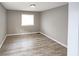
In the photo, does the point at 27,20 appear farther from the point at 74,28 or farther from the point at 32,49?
the point at 74,28

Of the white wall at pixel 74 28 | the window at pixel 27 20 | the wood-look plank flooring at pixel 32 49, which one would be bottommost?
the wood-look plank flooring at pixel 32 49

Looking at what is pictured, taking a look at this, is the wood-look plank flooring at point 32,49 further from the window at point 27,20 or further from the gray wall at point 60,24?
the window at point 27,20

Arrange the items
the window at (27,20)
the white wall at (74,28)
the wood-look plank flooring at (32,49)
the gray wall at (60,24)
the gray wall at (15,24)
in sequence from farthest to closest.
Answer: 1. the window at (27,20)
2. the gray wall at (15,24)
3. the gray wall at (60,24)
4. the wood-look plank flooring at (32,49)
5. the white wall at (74,28)

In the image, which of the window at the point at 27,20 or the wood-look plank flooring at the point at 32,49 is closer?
the wood-look plank flooring at the point at 32,49

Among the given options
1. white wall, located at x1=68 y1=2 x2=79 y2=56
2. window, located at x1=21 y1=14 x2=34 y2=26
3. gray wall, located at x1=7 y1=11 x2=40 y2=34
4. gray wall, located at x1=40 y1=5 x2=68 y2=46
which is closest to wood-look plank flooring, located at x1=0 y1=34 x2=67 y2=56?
gray wall, located at x1=40 y1=5 x2=68 y2=46

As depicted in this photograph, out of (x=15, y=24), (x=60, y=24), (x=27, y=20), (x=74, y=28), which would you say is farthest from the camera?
(x=27, y=20)

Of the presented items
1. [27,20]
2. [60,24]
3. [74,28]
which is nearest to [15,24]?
[27,20]

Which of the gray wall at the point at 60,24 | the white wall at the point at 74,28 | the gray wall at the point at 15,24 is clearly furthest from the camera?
the gray wall at the point at 15,24

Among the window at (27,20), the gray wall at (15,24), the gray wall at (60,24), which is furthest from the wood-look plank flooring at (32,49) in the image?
the window at (27,20)

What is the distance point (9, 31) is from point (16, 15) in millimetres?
1357

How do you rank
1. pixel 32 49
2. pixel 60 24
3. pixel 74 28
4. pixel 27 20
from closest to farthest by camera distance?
pixel 74 28 < pixel 32 49 < pixel 60 24 < pixel 27 20

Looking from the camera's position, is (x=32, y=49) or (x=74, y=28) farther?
(x=32, y=49)

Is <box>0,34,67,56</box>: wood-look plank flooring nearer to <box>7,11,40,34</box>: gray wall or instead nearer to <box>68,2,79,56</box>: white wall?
<box>68,2,79,56</box>: white wall

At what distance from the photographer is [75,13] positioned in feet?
4.36
